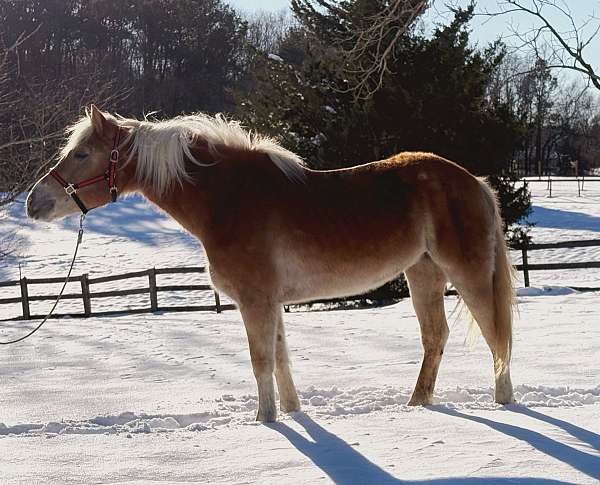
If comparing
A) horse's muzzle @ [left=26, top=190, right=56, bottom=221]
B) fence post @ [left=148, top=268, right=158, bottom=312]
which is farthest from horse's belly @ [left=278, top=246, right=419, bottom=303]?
fence post @ [left=148, top=268, right=158, bottom=312]

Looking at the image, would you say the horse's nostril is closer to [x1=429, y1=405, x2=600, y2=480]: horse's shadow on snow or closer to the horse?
the horse

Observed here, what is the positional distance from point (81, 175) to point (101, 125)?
1.23 ft

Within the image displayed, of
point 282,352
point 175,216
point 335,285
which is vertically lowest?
point 282,352

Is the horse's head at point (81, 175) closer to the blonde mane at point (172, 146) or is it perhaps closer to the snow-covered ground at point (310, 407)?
the blonde mane at point (172, 146)

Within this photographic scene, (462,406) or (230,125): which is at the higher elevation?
(230,125)

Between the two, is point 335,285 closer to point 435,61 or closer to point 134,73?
point 435,61

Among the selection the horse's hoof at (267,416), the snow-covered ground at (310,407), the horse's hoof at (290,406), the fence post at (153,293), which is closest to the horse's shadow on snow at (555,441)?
the snow-covered ground at (310,407)

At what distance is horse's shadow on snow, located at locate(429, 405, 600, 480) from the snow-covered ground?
12mm

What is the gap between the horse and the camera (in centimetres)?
495

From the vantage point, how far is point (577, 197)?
35.6 meters

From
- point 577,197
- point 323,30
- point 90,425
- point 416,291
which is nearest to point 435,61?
point 323,30

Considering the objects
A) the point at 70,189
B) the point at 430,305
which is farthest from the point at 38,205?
the point at 430,305

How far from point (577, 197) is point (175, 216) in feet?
110

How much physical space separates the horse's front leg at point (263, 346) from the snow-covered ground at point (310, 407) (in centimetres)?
16
